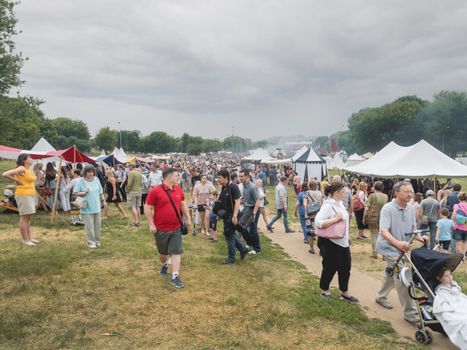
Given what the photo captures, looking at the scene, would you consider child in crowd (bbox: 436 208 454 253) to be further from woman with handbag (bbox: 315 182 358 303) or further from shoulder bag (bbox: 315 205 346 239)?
shoulder bag (bbox: 315 205 346 239)

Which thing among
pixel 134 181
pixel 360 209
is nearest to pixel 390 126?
pixel 360 209

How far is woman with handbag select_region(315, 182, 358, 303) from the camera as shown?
14.6ft

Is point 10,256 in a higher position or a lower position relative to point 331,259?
lower

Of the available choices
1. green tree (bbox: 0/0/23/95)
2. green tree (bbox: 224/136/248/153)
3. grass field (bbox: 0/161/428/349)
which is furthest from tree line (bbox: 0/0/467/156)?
green tree (bbox: 224/136/248/153)

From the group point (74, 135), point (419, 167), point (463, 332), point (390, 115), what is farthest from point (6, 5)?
point (74, 135)

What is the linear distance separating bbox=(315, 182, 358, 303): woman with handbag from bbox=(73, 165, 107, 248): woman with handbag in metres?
4.81

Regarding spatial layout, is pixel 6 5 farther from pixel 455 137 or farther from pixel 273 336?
pixel 455 137

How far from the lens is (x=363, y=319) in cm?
426

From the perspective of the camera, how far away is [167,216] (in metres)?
4.95

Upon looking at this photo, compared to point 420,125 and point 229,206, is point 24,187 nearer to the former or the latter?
point 229,206

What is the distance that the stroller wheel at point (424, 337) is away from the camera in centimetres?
368

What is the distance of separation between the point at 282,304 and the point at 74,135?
102 metres

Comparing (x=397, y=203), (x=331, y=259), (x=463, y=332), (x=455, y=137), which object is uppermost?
(x=455, y=137)

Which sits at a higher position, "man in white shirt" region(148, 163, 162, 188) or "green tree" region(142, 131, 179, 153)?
"green tree" region(142, 131, 179, 153)
